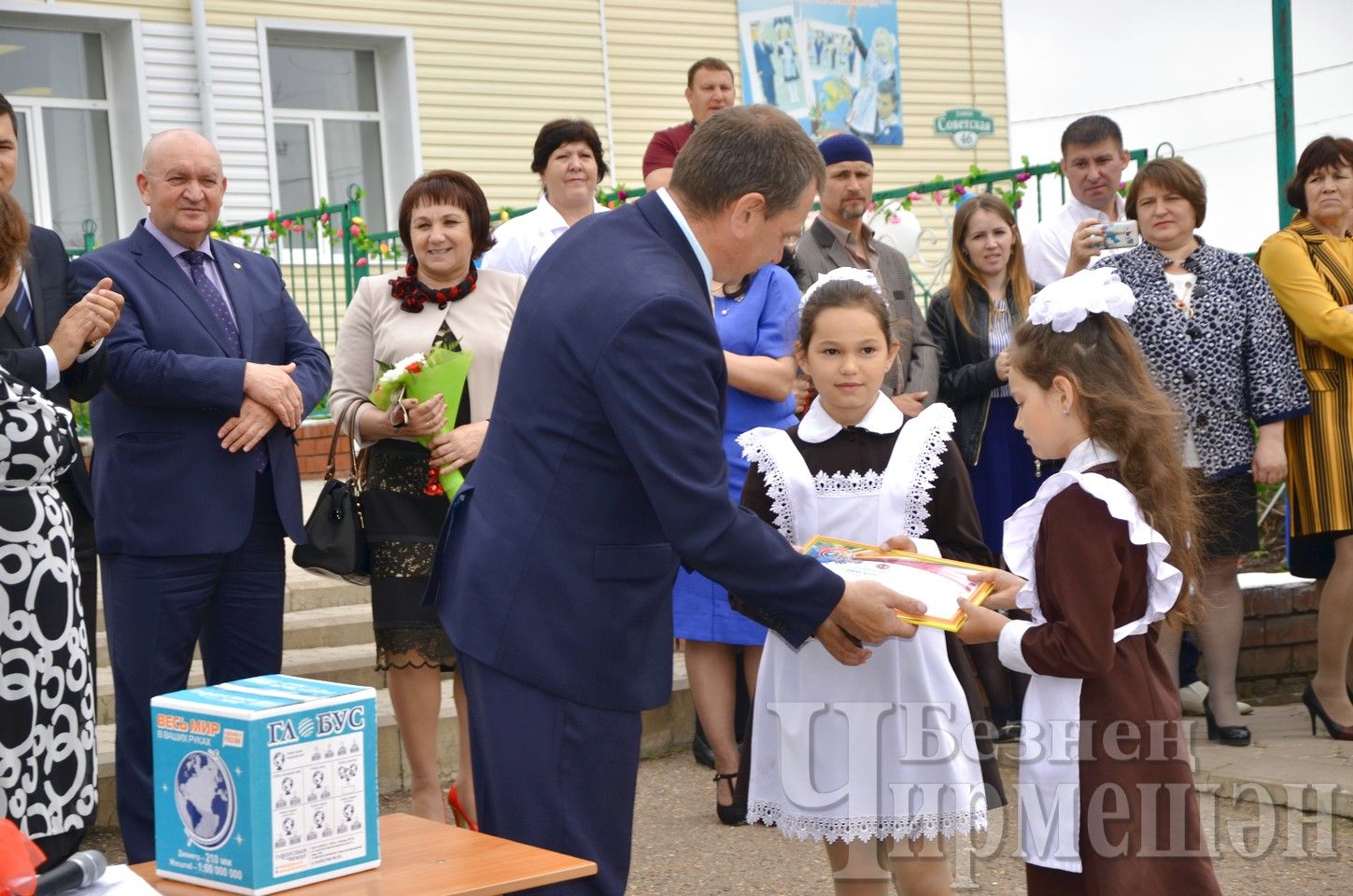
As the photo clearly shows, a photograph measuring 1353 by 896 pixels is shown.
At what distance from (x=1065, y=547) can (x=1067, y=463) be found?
0.75 ft

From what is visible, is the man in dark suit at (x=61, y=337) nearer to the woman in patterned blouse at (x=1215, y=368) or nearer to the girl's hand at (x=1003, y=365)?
the girl's hand at (x=1003, y=365)

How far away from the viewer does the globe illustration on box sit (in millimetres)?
2264

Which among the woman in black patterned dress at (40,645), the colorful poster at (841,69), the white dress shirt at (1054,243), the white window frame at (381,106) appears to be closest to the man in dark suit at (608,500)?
the woman in black patterned dress at (40,645)

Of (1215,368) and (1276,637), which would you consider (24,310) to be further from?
(1276,637)

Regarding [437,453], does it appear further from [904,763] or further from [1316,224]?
[1316,224]

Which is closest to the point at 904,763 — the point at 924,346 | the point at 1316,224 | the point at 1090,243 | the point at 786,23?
the point at 924,346

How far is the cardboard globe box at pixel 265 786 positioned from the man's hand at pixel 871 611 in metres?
1.02

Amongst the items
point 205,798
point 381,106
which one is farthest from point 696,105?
point 381,106

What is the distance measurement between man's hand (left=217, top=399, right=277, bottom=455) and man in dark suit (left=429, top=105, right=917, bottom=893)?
1.67m

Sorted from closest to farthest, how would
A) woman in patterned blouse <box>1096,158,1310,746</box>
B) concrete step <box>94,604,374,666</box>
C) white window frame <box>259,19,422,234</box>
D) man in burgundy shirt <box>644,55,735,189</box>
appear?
1. woman in patterned blouse <box>1096,158,1310,746</box>
2. concrete step <box>94,604,374,666</box>
3. man in burgundy shirt <box>644,55,735,189</box>
4. white window frame <box>259,19,422,234</box>

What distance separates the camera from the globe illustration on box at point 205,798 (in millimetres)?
2264

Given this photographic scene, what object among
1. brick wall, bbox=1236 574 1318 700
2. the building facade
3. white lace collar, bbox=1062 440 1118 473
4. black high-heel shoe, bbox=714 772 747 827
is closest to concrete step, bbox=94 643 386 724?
black high-heel shoe, bbox=714 772 747 827

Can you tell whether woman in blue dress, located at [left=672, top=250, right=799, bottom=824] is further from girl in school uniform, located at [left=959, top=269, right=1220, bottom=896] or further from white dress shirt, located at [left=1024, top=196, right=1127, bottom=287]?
girl in school uniform, located at [left=959, top=269, right=1220, bottom=896]

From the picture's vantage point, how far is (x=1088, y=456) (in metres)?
3.12
